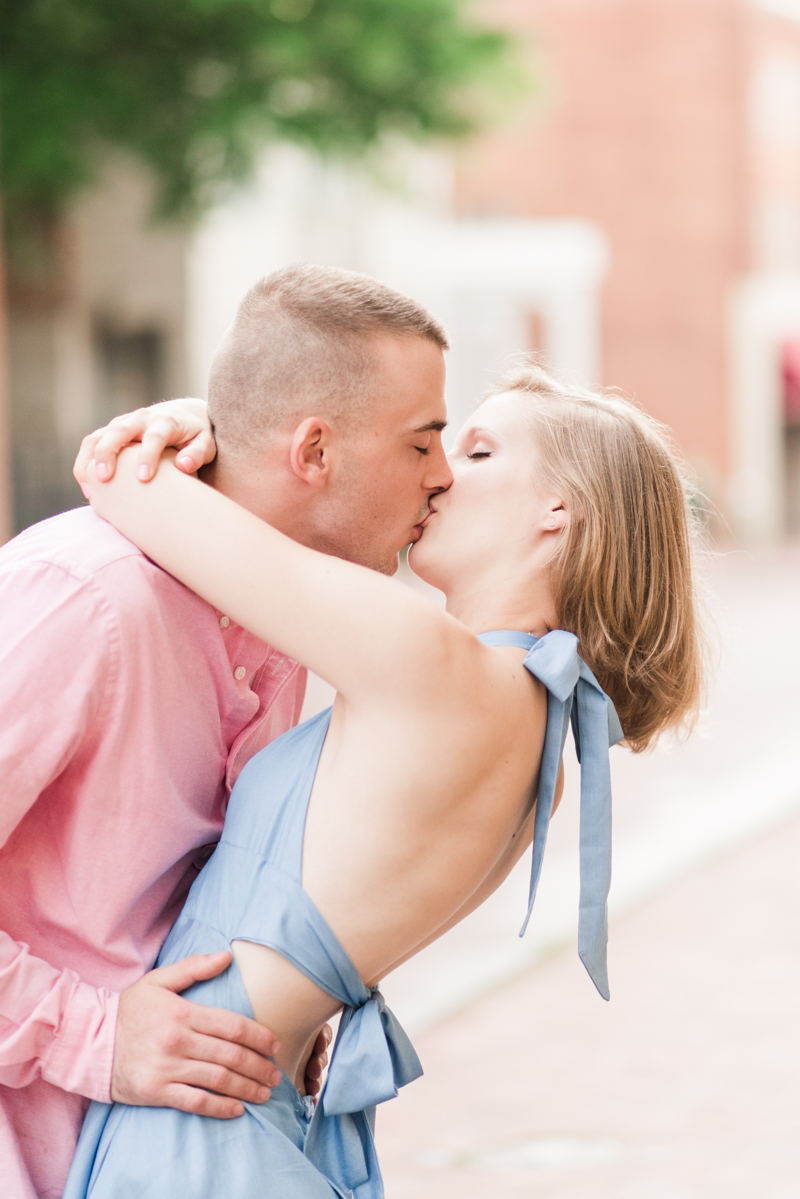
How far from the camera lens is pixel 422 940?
195 cm

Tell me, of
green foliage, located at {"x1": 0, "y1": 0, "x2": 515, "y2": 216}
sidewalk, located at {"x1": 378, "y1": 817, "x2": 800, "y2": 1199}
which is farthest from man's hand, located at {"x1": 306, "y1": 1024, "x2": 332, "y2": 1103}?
green foliage, located at {"x1": 0, "y1": 0, "x2": 515, "y2": 216}

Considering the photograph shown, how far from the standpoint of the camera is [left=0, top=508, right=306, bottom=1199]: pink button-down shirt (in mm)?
1736

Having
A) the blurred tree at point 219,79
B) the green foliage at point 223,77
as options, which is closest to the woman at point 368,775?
the blurred tree at point 219,79

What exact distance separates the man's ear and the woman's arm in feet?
0.43

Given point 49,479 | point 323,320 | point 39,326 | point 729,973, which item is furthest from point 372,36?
point 323,320

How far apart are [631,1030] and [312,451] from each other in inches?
158

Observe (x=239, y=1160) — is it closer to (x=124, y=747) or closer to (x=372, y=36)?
(x=124, y=747)

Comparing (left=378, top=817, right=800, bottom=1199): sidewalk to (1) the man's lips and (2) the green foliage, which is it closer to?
(1) the man's lips

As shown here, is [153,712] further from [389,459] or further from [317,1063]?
[317,1063]

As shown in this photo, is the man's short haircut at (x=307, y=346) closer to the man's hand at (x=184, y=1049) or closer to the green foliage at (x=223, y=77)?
the man's hand at (x=184, y=1049)

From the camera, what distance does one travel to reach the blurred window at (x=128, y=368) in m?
19.0

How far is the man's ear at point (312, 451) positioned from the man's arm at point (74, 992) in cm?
37

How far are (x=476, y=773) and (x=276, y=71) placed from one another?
1113cm

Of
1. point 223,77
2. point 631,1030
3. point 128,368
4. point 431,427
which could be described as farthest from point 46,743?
point 128,368
